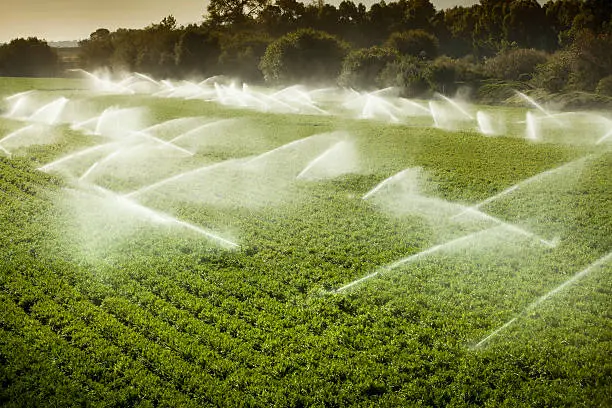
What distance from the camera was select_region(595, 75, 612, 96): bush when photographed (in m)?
30.0

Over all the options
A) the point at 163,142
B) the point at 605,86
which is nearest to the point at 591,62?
the point at 605,86

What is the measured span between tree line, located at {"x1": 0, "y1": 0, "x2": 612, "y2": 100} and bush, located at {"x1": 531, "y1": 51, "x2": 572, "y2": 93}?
0.24 ft

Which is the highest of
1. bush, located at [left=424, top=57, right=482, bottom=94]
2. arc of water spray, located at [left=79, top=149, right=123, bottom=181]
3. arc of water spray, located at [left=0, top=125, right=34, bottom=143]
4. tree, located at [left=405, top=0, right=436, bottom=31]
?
tree, located at [left=405, top=0, right=436, bottom=31]

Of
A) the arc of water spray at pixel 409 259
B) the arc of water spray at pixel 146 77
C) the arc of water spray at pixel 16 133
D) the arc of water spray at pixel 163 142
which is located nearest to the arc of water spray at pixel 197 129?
the arc of water spray at pixel 163 142

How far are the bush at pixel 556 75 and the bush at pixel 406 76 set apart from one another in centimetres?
833

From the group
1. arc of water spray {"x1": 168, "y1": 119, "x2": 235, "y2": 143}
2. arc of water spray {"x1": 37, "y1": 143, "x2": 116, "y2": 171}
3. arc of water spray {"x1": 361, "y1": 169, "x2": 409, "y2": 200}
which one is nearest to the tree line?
arc of water spray {"x1": 168, "y1": 119, "x2": 235, "y2": 143}

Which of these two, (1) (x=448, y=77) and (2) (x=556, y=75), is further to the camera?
(1) (x=448, y=77)

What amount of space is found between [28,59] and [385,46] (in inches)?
2060

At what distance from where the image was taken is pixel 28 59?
6894cm

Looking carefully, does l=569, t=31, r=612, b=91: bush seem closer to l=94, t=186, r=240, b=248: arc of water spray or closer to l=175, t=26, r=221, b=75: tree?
l=94, t=186, r=240, b=248: arc of water spray

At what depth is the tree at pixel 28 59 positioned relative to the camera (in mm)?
67938

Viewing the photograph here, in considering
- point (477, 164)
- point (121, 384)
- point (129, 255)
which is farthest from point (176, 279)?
point (477, 164)

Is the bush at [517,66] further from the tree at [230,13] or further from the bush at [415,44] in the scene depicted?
the tree at [230,13]

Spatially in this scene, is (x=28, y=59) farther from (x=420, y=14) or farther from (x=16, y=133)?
(x=420, y=14)
